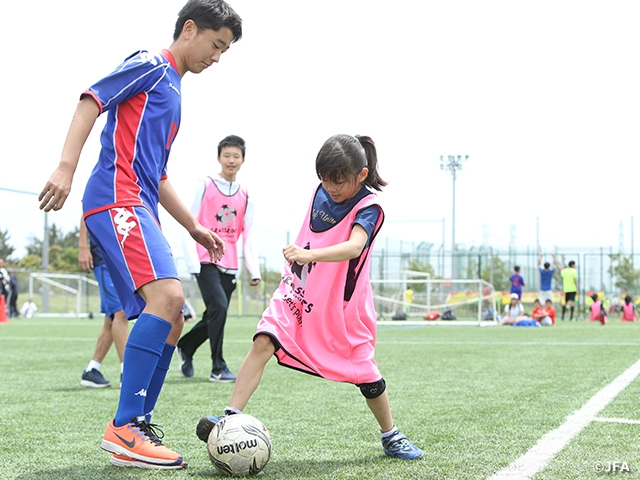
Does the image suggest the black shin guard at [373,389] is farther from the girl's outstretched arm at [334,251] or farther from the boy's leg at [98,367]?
the boy's leg at [98,367]

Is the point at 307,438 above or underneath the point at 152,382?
underneath

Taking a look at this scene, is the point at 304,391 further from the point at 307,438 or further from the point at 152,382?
the point at 152,382

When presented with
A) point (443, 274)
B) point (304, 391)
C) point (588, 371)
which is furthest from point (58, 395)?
point (443, 274)

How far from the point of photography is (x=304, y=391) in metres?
5.96

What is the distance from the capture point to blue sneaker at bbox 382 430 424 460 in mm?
3385

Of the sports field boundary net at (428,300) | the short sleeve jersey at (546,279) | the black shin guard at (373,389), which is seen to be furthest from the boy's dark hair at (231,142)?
the short sleeve jersey at (546,279)

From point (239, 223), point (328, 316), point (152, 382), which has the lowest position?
point (152, 382)

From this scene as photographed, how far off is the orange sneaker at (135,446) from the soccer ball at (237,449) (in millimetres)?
203

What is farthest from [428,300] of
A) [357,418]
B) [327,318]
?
[327,318]

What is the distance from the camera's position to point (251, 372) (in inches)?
133

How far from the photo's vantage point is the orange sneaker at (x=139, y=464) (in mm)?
3156

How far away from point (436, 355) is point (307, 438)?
5.83 m

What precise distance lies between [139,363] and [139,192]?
73cm

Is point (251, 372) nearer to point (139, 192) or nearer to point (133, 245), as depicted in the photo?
point (133, 245)
